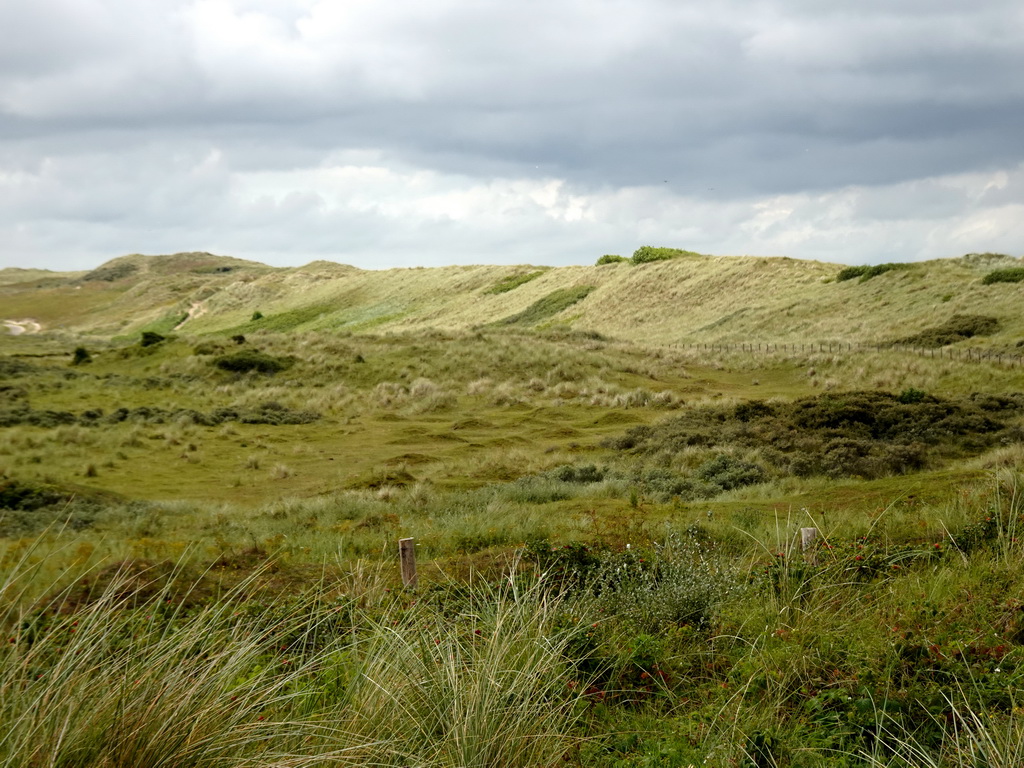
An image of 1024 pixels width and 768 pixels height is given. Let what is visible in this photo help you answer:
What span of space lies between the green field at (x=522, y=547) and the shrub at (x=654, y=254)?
3369 centimetres

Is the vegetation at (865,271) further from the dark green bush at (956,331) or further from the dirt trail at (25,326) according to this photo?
the dirt trail at (25,326)

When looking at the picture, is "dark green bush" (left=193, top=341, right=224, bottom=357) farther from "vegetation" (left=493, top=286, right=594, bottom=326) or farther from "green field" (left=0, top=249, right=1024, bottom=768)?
"vegetation" (left=493, top=286, right=594, bottom=326)

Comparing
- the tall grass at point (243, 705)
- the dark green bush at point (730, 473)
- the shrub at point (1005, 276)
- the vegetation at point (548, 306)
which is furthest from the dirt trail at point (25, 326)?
the tall grass at point (243, 705)

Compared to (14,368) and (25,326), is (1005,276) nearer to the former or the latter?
(14,368)

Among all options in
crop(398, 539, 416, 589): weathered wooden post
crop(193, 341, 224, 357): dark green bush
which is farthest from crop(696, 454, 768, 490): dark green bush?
crop(193, 341, 224, 357): dark green bush

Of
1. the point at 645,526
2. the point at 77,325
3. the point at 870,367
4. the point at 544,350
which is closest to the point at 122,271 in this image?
the point at 77,325

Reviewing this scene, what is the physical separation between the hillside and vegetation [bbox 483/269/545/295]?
297mm

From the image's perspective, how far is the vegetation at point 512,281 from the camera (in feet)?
287

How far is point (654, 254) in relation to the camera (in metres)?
83.0

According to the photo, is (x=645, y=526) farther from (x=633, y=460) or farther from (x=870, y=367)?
(x=870, y=367)

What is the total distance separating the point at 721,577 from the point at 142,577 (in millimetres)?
5208

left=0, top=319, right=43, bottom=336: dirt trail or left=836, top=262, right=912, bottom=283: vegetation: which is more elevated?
left=836, top=262, right=912, bottom=283: vegetation

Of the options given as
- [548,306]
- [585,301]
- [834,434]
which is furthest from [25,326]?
[834,434]

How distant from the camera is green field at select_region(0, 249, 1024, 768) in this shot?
3.86m
